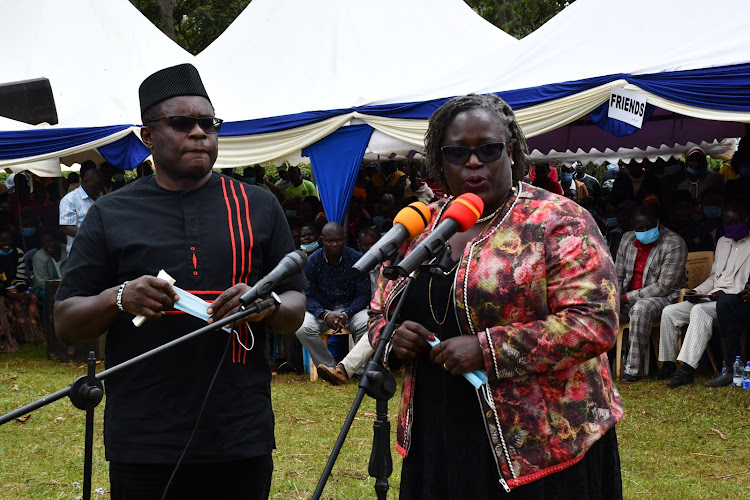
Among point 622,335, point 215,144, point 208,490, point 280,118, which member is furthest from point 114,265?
point 280,118

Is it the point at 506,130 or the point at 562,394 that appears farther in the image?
the point at 506,130

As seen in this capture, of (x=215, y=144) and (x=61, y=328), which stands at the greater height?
(x=215, y=144)

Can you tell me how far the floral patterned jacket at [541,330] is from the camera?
2348 mm

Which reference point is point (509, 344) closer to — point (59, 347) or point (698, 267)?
point (698, 267)

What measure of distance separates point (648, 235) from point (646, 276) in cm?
41

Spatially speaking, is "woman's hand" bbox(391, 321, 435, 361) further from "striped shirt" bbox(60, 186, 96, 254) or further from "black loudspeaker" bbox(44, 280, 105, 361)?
"striped shirt" bbox(60, 186, 96, 254)

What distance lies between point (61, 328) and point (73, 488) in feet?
10.1

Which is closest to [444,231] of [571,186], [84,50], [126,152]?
[126,152]

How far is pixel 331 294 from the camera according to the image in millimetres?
8992

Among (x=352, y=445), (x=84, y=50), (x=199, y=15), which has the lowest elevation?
(x=352, y=445)

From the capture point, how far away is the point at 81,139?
10.8m

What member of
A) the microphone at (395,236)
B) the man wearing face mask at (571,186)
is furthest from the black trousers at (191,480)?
the man wearing face mask at (571,186)

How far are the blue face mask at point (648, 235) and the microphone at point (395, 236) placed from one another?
22.5 ft

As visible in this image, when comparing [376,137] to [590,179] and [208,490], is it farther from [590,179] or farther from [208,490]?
[590,179]
